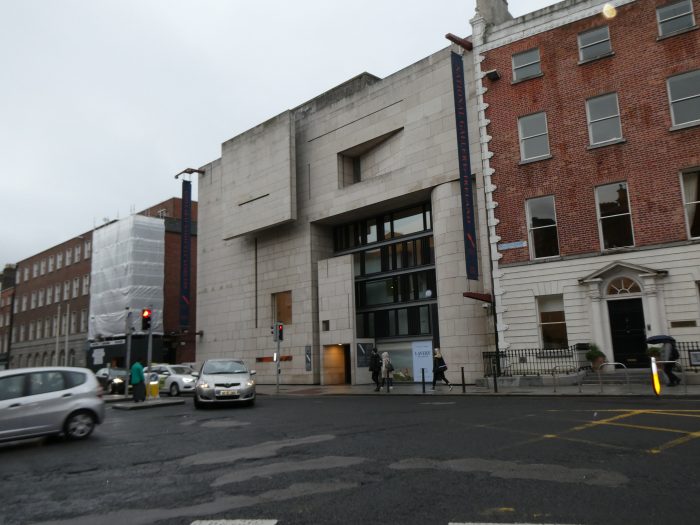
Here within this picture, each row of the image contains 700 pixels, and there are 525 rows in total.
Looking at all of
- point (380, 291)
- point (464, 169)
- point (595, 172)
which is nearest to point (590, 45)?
point (595, 172)

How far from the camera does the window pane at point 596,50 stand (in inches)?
843

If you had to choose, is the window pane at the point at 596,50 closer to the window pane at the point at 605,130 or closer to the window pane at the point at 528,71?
the window pane at the point at 528,71

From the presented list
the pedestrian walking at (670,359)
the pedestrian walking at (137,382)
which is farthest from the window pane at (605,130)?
the pedestrian walking at (137,382)

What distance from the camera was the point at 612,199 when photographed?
811 inches

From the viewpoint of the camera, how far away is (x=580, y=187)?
21.2m

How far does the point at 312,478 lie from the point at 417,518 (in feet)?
6.84

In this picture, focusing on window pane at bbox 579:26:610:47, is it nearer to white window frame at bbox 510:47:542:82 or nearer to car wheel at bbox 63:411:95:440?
white window frame at bbox 510:47:542:82

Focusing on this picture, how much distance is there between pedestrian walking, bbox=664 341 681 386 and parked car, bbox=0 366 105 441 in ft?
50.2

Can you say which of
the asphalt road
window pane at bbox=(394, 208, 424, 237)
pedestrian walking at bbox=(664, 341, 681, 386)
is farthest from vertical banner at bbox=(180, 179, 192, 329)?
pedestrian walking at bbox=(664, 341, 681, 386)

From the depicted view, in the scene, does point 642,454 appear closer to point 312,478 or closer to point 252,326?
point 312,478

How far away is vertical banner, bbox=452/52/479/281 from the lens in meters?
22.4

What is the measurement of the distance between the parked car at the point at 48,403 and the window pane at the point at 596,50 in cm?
2057

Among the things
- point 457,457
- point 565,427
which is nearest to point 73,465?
point 457,457

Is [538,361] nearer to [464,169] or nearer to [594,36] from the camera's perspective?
[464,169]
